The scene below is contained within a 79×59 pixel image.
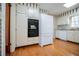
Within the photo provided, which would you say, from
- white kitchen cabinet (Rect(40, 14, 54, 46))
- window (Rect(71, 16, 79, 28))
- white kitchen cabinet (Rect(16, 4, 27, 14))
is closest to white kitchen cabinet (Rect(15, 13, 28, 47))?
white kitchen cabinet (Rect(16, 4, 27, 14))

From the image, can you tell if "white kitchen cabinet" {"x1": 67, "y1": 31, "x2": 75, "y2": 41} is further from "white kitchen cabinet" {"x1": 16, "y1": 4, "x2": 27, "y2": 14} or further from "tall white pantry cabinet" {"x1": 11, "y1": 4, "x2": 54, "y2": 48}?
"white kitchen cabinet" {"x1": 16, "y1": 4, "x2": 27, "y2": 14}

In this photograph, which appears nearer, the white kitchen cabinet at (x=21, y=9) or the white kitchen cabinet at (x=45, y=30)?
the white kitchen cabinet at (x=21, y=9)

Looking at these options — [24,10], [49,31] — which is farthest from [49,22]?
[24,10]

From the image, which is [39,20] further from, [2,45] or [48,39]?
[2,45]

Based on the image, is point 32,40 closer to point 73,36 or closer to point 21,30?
point 21,30

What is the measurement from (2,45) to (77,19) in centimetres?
466

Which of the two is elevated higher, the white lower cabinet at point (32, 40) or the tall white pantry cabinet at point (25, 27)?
the tall white pantry cabinet at point (25, 27)

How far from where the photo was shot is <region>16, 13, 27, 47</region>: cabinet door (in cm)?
333

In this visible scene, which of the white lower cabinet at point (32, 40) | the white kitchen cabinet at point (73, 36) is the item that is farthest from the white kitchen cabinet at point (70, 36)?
the white lower cabinet at point (32, 40)

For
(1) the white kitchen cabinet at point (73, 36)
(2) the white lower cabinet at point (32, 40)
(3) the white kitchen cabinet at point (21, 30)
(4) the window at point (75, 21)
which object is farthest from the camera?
(4) the window at point (75, 21)

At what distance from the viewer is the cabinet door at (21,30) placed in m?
3.33

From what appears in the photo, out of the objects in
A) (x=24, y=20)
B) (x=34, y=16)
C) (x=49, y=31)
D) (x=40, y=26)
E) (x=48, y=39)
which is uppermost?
(x=34, y=16)

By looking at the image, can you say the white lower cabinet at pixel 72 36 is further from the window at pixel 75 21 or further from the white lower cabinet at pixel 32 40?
the white lower cabinet at pixel 32 40

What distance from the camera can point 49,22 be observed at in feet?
14.2
